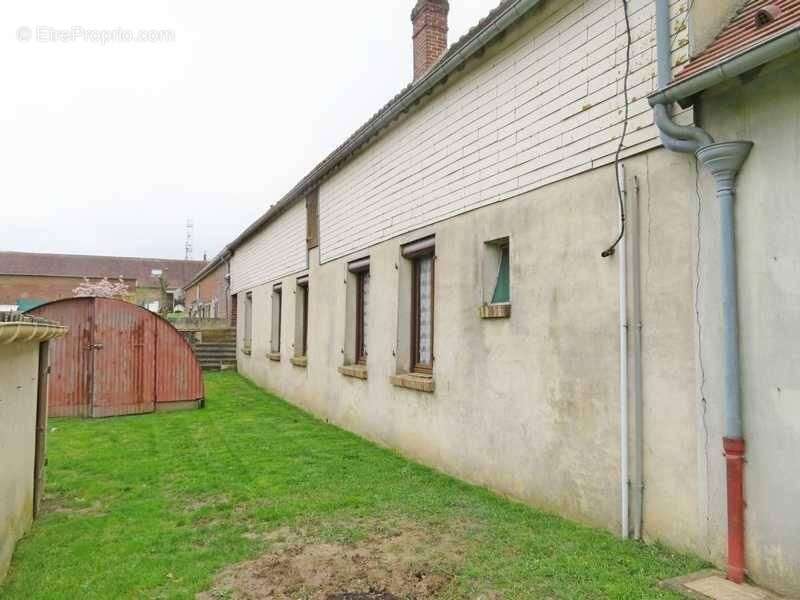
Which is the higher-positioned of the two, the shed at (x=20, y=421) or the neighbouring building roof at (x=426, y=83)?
the neighbouring building roof at (x=426, y=83)

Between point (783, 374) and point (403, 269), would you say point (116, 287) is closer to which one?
point (403, 269)

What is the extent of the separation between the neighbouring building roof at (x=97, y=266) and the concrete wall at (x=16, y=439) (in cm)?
5827

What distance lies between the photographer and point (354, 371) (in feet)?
30.4

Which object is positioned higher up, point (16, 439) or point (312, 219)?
point (312, 219)

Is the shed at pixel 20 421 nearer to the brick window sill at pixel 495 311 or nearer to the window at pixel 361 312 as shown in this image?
the brick window sill at pixel 495 311

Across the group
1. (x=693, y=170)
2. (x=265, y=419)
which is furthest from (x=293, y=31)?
(x=693, y=170)

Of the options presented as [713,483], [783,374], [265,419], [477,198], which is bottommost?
[265,419]

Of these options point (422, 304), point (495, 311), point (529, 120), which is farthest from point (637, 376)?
point (422, 304)

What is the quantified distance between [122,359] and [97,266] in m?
55.0

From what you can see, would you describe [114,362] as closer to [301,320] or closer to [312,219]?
[301,320]

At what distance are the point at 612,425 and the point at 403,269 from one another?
169 inches

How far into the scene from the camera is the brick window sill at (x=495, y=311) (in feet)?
18.4

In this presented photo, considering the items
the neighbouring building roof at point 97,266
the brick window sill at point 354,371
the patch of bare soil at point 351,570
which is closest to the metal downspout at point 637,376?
the patch of bare soil at point 351,570

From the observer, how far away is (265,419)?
35.0 feet
